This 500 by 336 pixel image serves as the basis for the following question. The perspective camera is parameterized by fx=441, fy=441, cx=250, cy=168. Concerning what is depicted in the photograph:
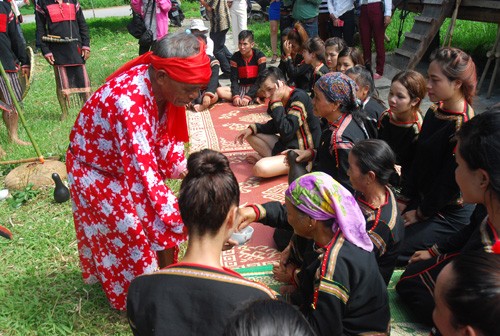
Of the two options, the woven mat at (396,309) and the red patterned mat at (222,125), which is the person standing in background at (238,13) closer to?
the red patterned mat at (222,125)

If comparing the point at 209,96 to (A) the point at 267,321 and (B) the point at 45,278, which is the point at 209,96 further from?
(A) the point at 267,321

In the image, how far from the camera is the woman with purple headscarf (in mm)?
1820

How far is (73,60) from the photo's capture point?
5812mm

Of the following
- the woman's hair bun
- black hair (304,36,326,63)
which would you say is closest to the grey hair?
the woman's hair bun

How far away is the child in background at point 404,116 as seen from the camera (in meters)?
3.38

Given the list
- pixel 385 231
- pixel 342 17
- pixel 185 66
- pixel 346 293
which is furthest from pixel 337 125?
pixel 342 17

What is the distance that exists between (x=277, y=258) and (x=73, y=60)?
421 centimetres

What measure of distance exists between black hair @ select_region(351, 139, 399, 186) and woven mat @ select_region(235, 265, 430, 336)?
2.48 feet

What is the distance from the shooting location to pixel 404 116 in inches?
138

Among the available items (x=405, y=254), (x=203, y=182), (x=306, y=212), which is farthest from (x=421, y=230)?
(x=203, y=182)

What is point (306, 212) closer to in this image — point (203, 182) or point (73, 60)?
point (203, 182)

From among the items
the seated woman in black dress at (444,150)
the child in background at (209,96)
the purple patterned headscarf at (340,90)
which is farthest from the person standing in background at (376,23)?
the seated woman in black dress at (444,150)

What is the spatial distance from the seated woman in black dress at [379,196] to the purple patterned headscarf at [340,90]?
741 millimetres

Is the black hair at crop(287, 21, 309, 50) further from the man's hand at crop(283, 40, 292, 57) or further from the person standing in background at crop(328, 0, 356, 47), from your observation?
the person standing in background at crop(328, 0, 356, 47)
